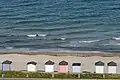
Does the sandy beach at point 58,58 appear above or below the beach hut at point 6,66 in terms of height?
above

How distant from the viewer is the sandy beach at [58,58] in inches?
2121

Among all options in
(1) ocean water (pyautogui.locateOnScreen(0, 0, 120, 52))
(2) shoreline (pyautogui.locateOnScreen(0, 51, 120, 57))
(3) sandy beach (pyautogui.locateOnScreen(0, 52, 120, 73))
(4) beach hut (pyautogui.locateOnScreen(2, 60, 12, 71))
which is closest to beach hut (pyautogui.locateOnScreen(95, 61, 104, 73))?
(3) sandy beach (pyautogui.locateOnScreen(0, 52, 120, 73))

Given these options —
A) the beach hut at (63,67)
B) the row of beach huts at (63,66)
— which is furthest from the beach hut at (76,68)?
the beach hut at (63,67)

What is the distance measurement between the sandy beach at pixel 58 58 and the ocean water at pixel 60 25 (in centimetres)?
373

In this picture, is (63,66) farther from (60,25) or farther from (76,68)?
(60,25)

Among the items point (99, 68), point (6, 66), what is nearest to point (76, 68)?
point (99, 68)

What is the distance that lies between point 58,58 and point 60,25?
22.7 meters

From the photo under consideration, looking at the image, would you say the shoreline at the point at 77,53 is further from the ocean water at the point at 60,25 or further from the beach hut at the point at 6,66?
the beach hut at the point at 6,66

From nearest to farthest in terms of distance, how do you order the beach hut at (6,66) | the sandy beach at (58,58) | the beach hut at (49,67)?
the beach hut at (49,67), the beach hut at (6,66), the sandy beach at (58,58)

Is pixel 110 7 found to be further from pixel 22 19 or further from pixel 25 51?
pixel 25 51

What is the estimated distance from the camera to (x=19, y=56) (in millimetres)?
58250

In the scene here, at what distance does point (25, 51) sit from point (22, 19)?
24.3 metres

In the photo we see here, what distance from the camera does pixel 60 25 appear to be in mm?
79312

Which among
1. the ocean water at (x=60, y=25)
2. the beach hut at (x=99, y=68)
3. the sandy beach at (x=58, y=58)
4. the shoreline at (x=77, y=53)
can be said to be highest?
the ocean water at (x=60, y=25)
